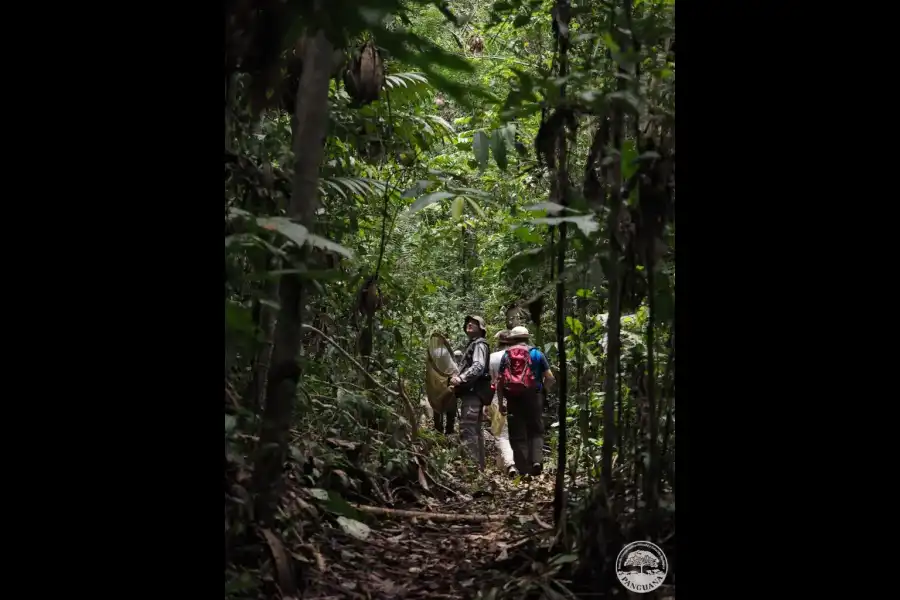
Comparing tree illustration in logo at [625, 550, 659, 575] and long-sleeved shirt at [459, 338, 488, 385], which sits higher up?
long-sleeved shirt at [459, 338, 488, 385]

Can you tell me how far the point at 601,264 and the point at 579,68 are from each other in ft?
1.99

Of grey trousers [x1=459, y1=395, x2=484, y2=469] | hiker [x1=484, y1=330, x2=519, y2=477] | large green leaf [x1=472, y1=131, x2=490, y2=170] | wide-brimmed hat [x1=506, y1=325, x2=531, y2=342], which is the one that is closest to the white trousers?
hiker [x1=484, y1=330, x2=519, y2=477]

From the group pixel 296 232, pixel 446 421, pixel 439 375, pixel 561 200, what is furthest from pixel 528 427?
pixel 296 232

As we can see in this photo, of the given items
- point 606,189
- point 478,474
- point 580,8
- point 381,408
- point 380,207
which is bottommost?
point 478,474

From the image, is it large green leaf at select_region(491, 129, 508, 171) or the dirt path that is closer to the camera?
the dirt path

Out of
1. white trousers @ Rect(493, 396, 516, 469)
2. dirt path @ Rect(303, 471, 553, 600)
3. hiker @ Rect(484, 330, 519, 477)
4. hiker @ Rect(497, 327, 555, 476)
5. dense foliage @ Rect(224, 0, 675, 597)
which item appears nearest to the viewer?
dense foliage @ Rect(224, 0, 675, 597)

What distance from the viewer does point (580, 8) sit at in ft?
6.78

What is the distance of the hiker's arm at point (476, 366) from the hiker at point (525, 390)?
375 mm

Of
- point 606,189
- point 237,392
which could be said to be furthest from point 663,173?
point 237,392

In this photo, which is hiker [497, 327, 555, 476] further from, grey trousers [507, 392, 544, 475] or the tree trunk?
the tree trunk

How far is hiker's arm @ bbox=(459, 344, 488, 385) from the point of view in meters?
4.13

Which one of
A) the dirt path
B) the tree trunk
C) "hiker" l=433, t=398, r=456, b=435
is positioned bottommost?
the dirt path

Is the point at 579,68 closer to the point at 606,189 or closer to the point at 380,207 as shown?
the point at 606,189
